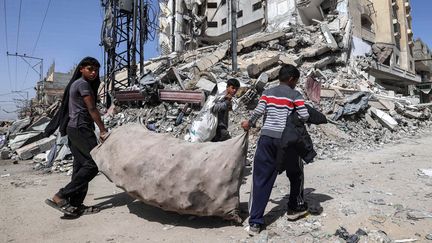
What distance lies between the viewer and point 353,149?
695 cm

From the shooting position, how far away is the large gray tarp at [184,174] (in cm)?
263

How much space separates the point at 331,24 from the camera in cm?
1947

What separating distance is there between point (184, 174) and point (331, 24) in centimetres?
1972

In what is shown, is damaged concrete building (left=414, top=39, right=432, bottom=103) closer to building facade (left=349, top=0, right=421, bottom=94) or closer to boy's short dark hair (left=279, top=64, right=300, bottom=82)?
building facade (left=349, top=0, right=421, bottom=94)

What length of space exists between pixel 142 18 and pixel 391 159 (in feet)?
34.0

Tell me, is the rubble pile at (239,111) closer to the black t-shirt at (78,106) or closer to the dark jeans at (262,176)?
the black t-shirt at (78,106)

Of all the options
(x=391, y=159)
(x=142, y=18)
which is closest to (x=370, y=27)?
(x=142, y=18)

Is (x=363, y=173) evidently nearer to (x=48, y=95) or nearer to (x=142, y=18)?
(x=142, y=18)

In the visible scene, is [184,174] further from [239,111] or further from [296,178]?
[239,111]

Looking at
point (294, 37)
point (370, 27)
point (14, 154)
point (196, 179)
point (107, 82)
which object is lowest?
point (14, 154)

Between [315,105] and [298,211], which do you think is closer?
[298,211]

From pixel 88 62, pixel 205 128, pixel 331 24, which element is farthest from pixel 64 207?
pixel 331 24

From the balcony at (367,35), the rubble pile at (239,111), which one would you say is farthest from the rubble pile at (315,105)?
the balcony at (367,35)

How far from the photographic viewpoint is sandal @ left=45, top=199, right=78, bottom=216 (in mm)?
2986
